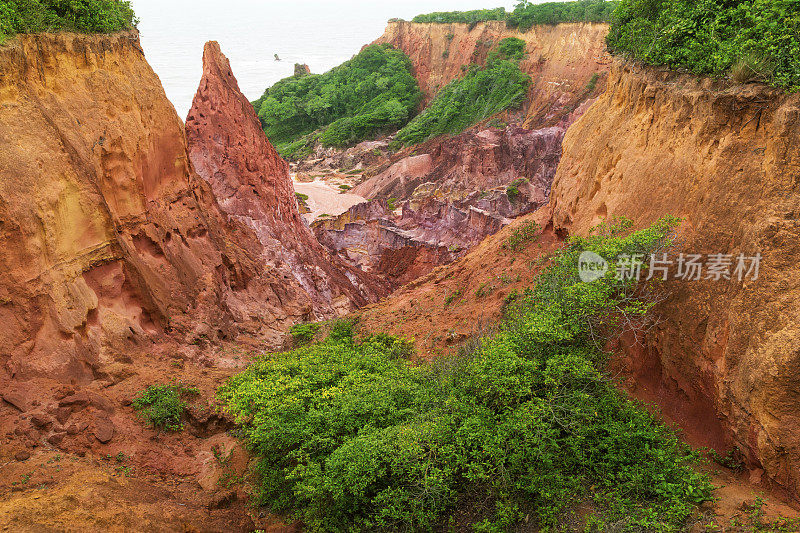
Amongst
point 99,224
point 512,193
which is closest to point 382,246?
point 512,193

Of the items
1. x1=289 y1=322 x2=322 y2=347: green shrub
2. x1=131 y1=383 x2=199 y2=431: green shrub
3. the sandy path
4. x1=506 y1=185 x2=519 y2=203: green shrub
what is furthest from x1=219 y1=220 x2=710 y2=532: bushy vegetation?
the sandy path

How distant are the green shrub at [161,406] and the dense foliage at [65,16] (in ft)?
24.1

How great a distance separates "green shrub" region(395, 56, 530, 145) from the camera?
44.8 m

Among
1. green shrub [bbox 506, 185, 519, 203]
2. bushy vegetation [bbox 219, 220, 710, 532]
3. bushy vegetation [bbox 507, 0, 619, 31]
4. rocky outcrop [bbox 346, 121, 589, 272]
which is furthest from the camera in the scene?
bushy vegetation [bbox 507, 0, 619, 31]

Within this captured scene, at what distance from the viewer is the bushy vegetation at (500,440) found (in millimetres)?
6316

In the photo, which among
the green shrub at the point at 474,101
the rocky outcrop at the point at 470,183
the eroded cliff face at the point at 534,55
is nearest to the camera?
the rocky outcrop at the point at 470,183

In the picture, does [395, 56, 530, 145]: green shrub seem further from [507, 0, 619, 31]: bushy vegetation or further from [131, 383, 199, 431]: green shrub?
[131, 383, 199, 431]: green shrub

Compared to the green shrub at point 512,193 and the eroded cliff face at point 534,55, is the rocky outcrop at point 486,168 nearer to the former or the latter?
the green shrub at point 512,193

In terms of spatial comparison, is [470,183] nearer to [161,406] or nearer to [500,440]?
[161,406]

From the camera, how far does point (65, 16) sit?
11062 mm

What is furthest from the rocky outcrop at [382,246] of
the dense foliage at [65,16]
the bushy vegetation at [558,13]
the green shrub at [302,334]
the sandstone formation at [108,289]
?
the bushy vegetation at [558,13]

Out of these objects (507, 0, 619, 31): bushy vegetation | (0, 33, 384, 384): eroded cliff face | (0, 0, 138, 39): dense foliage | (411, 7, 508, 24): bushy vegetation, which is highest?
(411, 7, 508, 24): bushy vegetation

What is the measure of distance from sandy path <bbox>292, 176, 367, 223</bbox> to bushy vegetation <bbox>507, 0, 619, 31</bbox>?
86.8 feet

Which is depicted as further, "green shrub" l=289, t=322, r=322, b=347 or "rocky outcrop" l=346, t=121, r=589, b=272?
"rocky outcrop" l=346, t=121, r=589, b=272
